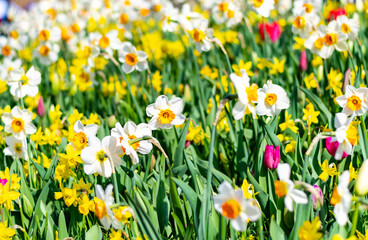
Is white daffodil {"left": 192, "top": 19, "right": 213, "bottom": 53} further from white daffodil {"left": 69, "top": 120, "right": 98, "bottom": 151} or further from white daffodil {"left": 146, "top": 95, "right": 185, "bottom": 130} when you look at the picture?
white daffodil {"left": 69, "top": 120, "right": 98, "bottom": 151}

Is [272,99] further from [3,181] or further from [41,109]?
[41,109]

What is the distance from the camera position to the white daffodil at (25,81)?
230 cm

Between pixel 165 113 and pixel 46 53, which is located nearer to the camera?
pixel 165 113

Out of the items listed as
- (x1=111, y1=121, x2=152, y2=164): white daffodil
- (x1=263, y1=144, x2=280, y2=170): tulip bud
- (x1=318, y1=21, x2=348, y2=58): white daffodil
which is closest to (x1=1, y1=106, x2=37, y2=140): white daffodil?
(x1=111, y1=121, x2=152, y2=164): white daffodil

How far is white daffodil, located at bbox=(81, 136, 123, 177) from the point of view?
1.40 m

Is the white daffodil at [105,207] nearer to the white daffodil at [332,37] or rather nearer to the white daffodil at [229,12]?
the white daffodil at [332,37]

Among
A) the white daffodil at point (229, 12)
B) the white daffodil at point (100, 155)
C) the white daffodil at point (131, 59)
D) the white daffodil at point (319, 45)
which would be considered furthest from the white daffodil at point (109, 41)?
the white daffodil at point (100, 155)

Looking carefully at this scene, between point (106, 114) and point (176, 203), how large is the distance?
4.65ft

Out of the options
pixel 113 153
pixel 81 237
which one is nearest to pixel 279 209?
pixel 113 153

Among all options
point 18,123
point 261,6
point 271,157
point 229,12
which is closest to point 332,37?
point 261,6

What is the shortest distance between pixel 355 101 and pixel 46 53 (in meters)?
2.41

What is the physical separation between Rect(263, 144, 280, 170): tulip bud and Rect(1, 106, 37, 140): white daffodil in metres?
1.06

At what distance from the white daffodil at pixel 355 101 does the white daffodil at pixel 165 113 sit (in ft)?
1.96

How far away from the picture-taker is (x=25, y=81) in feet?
7.64
